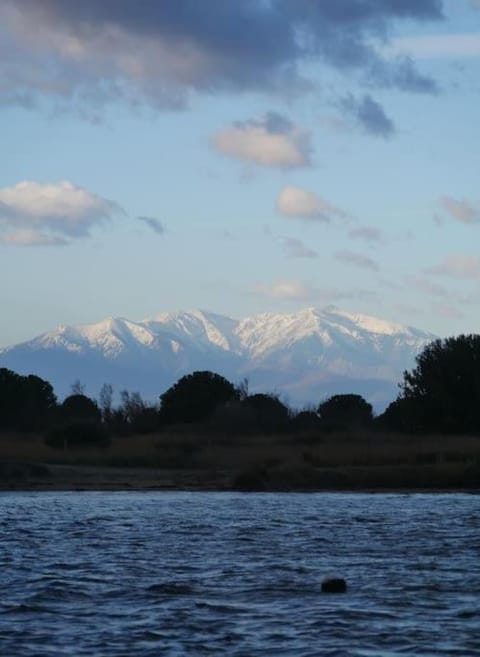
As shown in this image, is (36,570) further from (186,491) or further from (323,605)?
(186,491)

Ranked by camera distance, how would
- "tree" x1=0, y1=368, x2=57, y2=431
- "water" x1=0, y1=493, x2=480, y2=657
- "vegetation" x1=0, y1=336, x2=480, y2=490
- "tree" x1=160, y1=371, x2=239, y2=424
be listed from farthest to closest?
"tree" x1=160, y1=371, x2=239, y2=424 < "tree" x1=0, y1=368, x2=57, y2=431 < "vegetation" x1=0, y1=336, x2=480, y2=490 < "water" x1=0, y1=493, x2=480, y2=657

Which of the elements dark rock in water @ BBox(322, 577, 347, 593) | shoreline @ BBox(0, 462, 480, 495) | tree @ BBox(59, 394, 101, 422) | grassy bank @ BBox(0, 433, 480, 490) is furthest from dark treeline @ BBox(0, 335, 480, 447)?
dark rock in water @ BBox(322, 577, 347, 593)

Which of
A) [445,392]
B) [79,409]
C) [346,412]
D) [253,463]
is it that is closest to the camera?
[253,463]

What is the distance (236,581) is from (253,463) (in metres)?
37.3

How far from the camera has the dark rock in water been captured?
2435cm

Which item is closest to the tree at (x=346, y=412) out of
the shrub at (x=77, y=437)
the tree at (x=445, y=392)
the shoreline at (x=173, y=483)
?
the tree at (x=445, y=392)

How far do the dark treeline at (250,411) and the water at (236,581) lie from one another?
3292 cm

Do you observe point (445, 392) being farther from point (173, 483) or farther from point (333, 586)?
point (333, 586)

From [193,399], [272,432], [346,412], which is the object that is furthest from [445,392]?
[193,399]

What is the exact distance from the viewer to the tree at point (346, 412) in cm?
8732

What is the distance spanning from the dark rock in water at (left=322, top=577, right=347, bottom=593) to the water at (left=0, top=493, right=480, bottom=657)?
0.60 ft

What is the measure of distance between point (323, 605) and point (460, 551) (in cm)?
961

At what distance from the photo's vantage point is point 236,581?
85.1ft

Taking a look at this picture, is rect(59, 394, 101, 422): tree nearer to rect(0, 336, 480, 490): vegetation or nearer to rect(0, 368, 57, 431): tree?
rect(0, 336, 480, 490): vegetation
